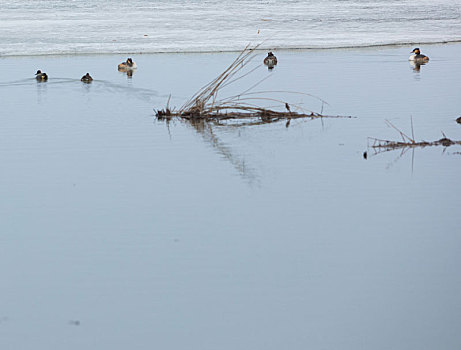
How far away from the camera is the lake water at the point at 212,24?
2198 cm

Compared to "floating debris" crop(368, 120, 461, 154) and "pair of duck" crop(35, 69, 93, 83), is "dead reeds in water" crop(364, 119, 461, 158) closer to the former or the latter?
"floating debris" crop(368, 120, 461, 154)

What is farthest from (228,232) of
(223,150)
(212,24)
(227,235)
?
(212,24)

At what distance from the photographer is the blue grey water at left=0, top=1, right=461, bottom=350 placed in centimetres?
→ 429

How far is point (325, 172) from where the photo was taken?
745 centimetres

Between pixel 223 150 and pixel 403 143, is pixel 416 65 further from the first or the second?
pixel 223 150

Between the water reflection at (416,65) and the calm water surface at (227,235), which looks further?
the water reflection at (416,65)

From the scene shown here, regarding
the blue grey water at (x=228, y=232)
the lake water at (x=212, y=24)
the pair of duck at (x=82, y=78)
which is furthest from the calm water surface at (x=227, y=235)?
the lake water at (x=212, y=24)

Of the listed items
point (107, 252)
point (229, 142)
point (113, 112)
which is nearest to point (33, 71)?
point (113, 112)

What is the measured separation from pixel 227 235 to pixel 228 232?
6cm

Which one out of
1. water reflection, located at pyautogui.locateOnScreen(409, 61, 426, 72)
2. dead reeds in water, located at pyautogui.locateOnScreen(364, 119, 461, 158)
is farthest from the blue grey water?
water reflection, located at pyautogui.locateOnScreen(409, 61, 426, 72)

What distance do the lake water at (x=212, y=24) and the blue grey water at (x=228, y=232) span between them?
1061 centimetres

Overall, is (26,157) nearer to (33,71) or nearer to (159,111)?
(159,111)

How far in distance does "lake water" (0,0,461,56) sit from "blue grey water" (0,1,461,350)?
34.8 feet

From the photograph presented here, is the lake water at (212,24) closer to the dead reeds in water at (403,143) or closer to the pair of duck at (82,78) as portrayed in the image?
the pair of duck at (82,78)
